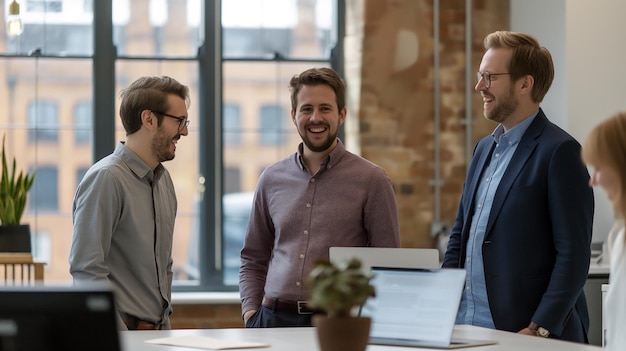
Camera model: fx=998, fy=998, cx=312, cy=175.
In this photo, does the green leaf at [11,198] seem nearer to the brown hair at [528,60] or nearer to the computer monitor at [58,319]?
the brown hair at [528,60]

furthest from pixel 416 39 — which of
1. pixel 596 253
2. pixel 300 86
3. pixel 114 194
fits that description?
pixel 114 194

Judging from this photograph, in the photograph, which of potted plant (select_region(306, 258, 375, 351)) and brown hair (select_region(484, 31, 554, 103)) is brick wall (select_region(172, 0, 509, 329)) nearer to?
brown hair (select_region(484, 31, 554, 103))

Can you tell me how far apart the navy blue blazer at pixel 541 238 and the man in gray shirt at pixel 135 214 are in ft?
3.69

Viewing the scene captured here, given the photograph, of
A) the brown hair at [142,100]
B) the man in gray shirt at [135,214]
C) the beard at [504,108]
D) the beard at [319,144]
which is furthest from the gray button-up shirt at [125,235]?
the beard at [504,108]

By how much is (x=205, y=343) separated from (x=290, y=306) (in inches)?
29.8

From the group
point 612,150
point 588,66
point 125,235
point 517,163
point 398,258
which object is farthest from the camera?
point 588,66

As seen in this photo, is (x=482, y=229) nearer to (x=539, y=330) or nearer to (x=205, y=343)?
(x=539, y=330)

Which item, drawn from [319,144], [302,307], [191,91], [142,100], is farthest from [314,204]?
[191,91]

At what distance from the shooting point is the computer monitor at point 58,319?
1.82 metres

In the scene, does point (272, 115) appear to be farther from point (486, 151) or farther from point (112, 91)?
point (486, 151)

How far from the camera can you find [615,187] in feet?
7.58

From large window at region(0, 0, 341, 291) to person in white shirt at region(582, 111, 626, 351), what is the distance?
12.8 ft

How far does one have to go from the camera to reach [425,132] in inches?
240

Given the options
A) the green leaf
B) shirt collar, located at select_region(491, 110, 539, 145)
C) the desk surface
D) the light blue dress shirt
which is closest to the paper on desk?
the desk surface
